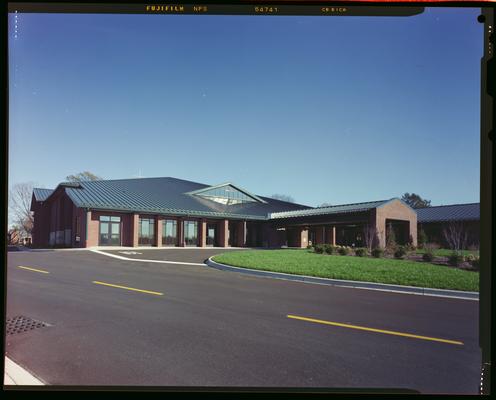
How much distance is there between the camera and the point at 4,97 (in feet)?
6.22

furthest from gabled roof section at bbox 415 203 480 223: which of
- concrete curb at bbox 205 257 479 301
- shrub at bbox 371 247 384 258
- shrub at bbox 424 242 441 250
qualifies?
concrete curb at bbox 205 257 479 301

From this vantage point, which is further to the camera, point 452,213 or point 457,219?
point 452,213

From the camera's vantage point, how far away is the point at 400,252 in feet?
13.0

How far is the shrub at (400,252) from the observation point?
388cm

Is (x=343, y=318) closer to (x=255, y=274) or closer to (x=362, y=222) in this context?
(x=362, y=222)

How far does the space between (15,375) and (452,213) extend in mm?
3247

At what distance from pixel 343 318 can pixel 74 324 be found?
156 inches

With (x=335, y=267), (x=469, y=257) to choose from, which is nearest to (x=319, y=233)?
(x=469, y=257)

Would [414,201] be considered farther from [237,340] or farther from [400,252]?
[237,340]

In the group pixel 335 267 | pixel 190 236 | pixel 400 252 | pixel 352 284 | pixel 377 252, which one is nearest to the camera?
pixel 400 252

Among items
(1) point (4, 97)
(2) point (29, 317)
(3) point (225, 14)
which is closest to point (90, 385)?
(1) point (4, 97)

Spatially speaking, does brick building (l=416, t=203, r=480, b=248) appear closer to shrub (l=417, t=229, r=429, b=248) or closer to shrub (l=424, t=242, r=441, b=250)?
shrub (l=417, t=229, r=429, b=248)

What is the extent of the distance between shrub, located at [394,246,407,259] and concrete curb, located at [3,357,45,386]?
143 inches

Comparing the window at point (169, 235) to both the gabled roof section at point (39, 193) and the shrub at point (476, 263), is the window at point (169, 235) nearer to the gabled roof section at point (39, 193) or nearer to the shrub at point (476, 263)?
the gabled roof section at point (39, 193)
